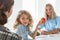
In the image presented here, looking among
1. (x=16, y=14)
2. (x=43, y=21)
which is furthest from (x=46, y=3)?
(x=16, y=14)

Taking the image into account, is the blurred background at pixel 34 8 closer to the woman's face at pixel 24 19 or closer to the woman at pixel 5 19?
the woman's face at pixel 24 19

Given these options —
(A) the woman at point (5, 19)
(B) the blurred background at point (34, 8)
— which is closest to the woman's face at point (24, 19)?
(B) the blurred background at point (34, 8)

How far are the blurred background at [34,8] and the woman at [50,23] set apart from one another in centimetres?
7

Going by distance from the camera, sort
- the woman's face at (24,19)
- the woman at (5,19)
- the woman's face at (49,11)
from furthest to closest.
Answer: the woman's face at (49,11), the woman's face at (24,19), the woman at (5,19)

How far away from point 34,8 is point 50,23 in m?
0.23

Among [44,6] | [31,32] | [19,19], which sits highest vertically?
[44,6]

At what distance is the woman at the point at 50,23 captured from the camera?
1.40 meters

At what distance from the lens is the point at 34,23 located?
1487 mm

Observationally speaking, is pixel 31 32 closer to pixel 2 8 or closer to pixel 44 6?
pixel 44 6

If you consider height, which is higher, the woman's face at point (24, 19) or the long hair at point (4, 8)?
the long hair at point (4, 8)

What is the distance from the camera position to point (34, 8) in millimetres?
1531

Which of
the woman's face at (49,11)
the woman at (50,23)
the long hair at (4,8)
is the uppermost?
the long hair at (4,8)

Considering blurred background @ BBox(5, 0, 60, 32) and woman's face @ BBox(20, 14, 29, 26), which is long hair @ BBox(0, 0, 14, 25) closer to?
woman's face @ BBox(20, 14, 29, 26)

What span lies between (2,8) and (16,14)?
882 mm
